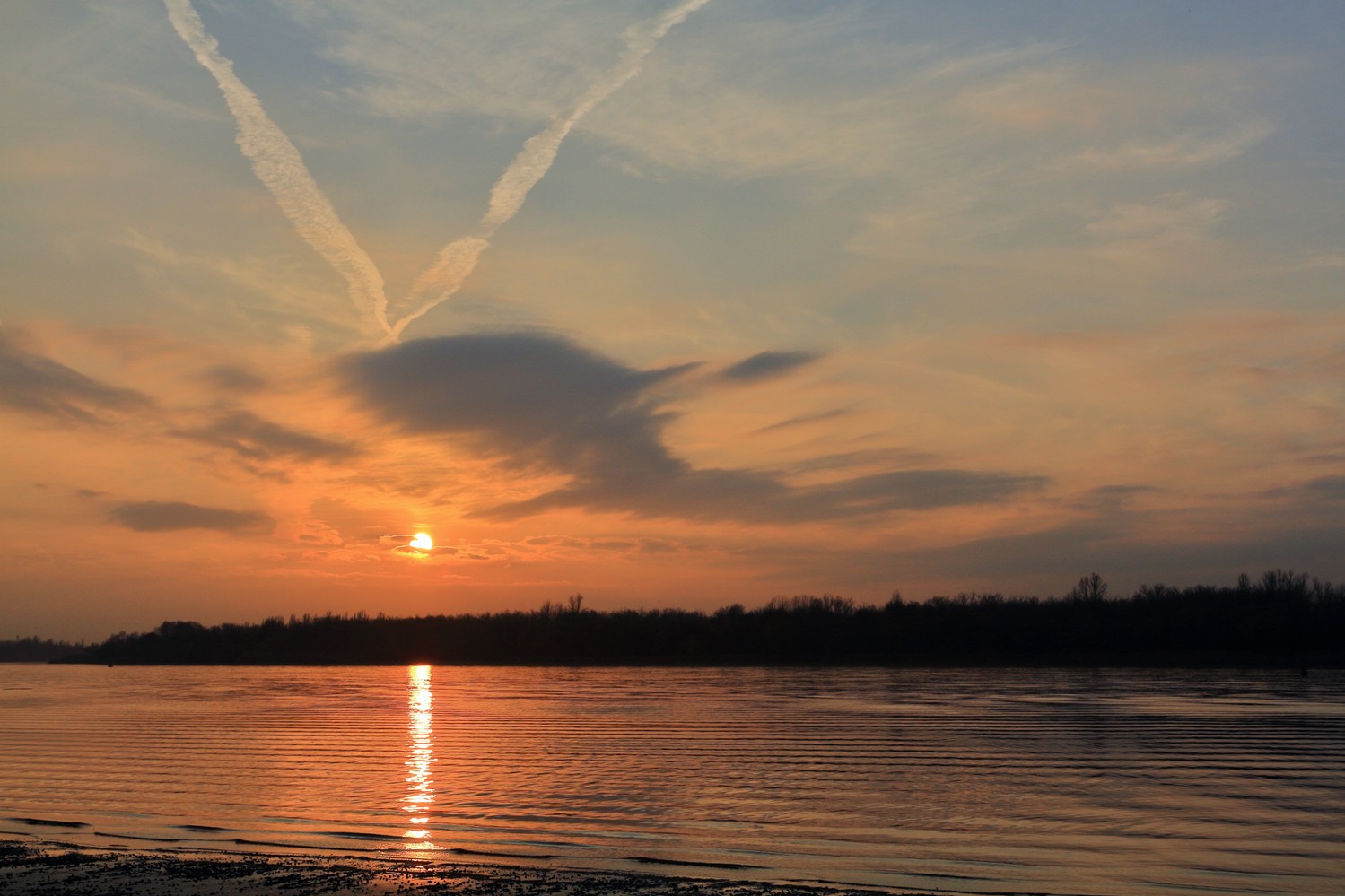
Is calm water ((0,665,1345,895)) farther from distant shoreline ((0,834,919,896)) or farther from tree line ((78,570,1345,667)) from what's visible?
tree line ((78,570,1345,667))

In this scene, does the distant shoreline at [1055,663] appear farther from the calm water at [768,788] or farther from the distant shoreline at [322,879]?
the distant shoreline at [322,879]

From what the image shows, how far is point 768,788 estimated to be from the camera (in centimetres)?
2933

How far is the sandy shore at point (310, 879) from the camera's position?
1652 cm

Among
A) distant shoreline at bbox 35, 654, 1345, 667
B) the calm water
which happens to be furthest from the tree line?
the calm water

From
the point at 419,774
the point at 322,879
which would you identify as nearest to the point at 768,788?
the point at 419,774

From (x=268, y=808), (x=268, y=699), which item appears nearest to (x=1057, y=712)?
(x=268, y=808)

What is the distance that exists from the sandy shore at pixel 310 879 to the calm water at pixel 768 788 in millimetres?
1437

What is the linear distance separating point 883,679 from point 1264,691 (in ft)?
115

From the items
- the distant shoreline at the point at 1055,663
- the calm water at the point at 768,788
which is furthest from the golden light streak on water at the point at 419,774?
the distant shoreline at the point at 1055,663

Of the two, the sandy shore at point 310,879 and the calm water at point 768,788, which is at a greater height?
the sandy shore at point 310,879

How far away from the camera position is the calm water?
65.5 feet

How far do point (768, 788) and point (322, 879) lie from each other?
14.6 metres

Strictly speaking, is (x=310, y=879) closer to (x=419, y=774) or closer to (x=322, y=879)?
(x=322, y=879)

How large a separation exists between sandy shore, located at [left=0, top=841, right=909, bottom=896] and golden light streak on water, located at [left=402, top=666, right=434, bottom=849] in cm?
291
